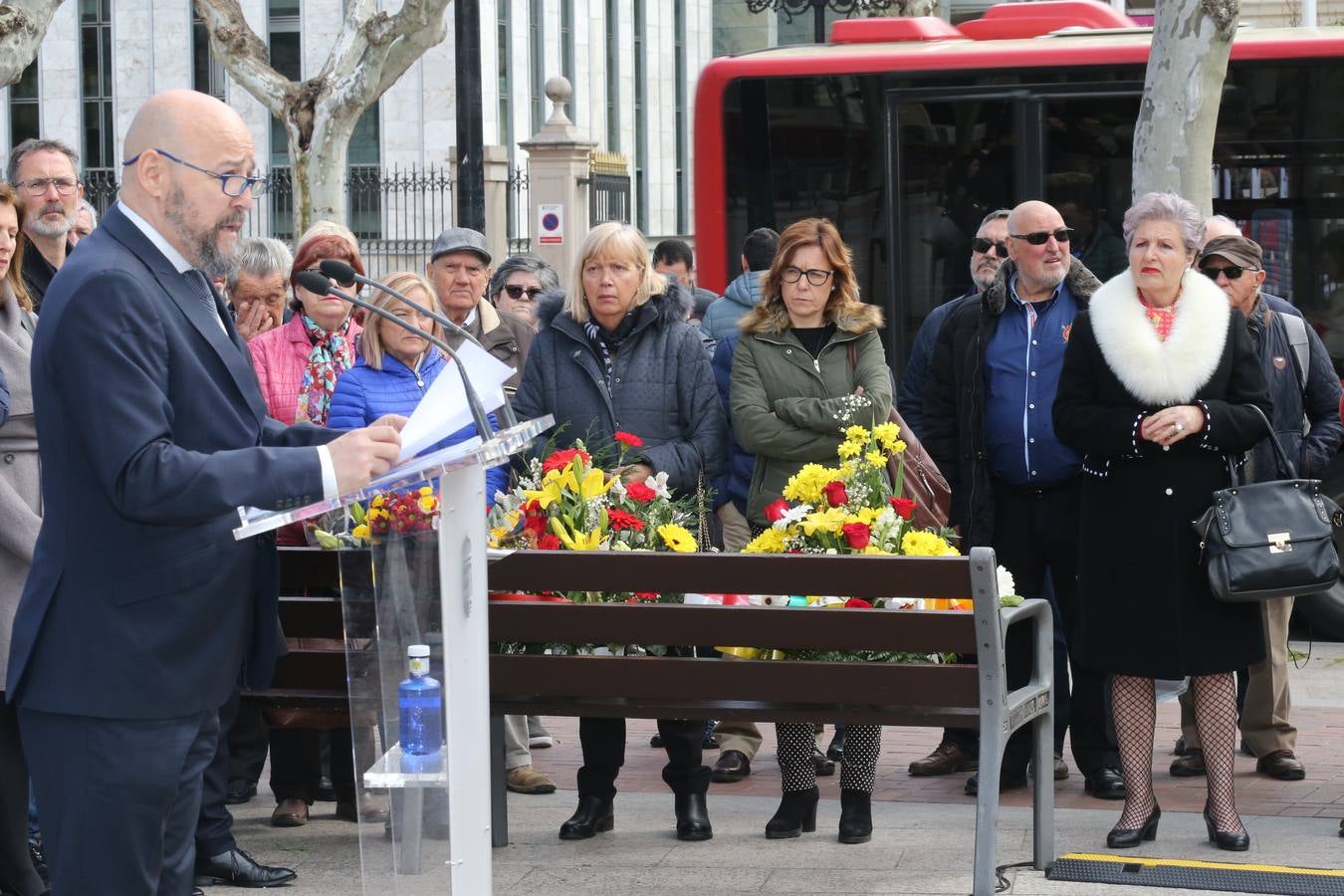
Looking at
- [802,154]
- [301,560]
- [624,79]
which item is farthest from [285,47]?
[301,560]

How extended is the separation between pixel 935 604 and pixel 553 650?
1187 millimetres

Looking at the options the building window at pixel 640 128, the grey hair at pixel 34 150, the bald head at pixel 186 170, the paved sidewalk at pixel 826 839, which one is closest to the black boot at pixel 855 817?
the paved sidewalk at pixel 826 839

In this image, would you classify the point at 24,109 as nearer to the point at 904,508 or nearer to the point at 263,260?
the point at 263,260

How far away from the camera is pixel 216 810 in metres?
5.67

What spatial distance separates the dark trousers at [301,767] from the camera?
6363mm

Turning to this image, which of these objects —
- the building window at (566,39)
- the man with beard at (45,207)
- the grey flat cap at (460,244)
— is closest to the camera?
the man with beard at (45,207)

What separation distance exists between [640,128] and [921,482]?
113 ft

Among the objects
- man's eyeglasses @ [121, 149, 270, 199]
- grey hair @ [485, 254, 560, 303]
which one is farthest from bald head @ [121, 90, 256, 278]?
grey hair @ [485, 254, 560, 303]

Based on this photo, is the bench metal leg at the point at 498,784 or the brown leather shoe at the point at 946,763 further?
the brown leather shoe at the point at 946,763

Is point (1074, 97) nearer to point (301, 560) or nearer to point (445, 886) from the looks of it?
point (301, 560)

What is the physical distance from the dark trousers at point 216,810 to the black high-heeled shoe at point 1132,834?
2695 millimetres

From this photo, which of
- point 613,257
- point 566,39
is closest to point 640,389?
point 613,257

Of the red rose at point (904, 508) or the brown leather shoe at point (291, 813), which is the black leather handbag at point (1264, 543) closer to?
the red rose at point (904, 508)

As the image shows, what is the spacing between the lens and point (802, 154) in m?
11.5
